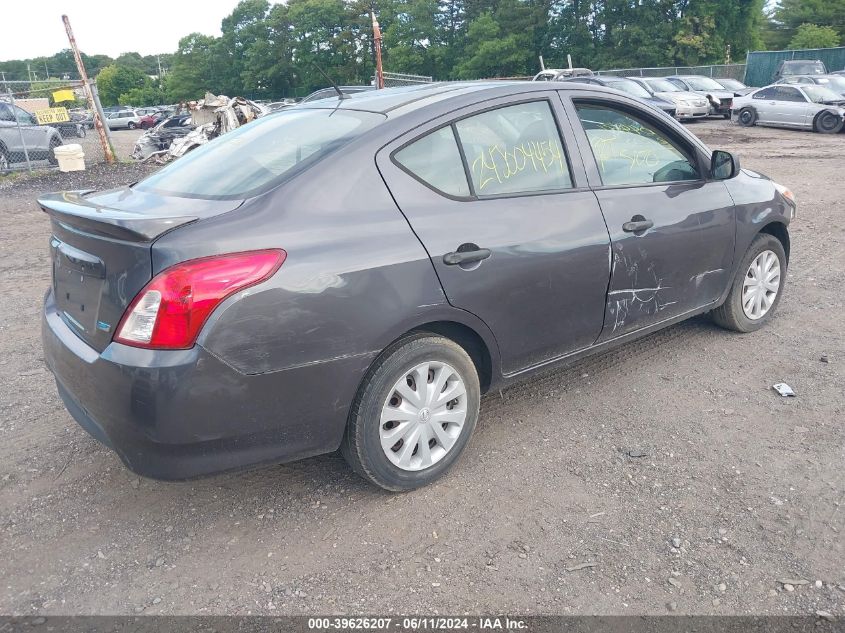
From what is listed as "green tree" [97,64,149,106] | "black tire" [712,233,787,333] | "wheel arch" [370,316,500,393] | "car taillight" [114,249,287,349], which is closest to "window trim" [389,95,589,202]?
"wheel arch" [370,316,500,393]

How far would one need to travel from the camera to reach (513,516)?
2924 mm

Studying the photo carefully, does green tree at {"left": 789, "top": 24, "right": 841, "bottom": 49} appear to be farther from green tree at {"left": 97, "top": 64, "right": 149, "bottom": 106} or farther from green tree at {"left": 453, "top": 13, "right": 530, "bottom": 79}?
green tree at {"left": 97, "top": 64, "right": 149, "bottom": 106}

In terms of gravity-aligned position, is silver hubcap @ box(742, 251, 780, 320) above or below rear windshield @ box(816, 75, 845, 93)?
below

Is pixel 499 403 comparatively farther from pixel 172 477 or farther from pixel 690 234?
pixel 172 477

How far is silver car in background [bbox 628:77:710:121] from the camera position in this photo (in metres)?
22.1

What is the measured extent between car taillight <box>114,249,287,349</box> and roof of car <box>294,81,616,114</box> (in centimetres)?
120

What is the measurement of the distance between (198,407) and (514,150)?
6.30 ft

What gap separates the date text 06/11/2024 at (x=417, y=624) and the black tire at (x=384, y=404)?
68cm

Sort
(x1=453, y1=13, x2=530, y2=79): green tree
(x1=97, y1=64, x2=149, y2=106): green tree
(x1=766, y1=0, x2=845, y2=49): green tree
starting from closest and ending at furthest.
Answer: (x1=766, y1=0, x2=845, y2=49): green tree, (x1=453, y1=13, x2=530, y2=79): green tree, (x1=97, y1=64, x2=149, y2=106): green tree

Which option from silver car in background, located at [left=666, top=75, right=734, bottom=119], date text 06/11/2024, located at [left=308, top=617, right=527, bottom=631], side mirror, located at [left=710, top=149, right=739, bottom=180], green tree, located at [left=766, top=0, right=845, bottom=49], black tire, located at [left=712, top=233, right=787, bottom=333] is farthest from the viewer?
green tree, located at [left=766, top=0, right=845, bottom=49]

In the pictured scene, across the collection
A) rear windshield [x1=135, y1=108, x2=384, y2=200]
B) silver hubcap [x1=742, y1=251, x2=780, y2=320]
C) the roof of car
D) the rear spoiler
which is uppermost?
the roof of car

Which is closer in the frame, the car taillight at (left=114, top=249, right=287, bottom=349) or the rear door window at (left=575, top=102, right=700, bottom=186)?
the car taillight at (left=114, top=249, right=287, bottom=349)

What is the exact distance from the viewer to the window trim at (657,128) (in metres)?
3.62

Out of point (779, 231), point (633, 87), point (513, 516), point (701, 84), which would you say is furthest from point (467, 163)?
point (701, 84)
